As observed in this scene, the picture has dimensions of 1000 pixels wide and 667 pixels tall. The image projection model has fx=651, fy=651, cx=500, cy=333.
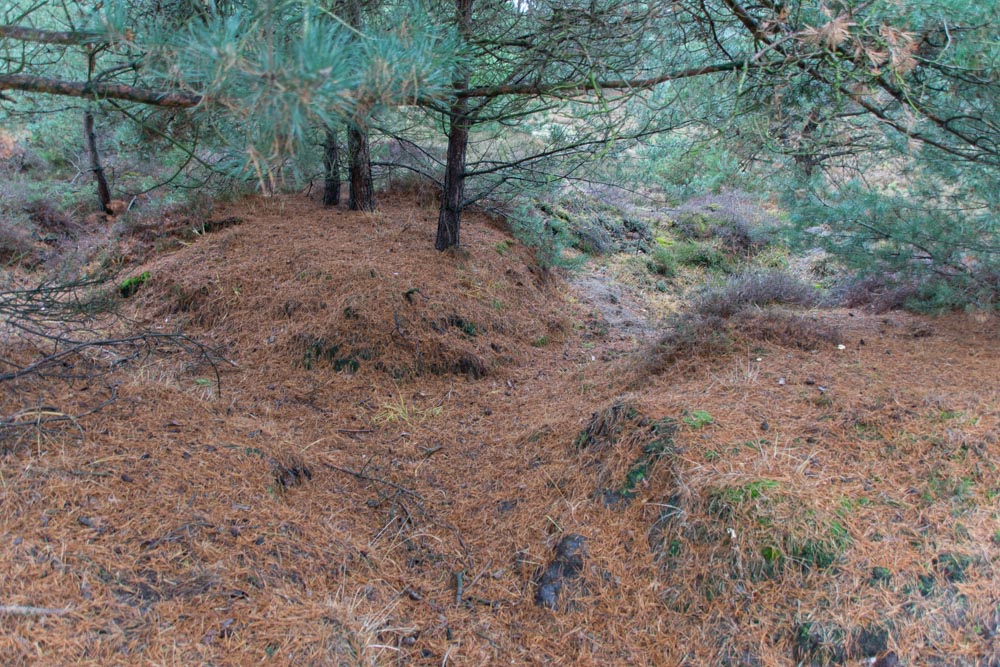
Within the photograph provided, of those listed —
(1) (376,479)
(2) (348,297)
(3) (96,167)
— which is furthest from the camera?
(3) (96,167)

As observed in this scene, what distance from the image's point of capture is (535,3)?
4.39 metres

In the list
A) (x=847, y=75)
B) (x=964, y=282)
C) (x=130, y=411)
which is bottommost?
(x=130, y=411)

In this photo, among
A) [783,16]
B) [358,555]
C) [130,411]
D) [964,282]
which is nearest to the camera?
[358,555]

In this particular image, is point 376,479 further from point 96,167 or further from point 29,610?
point 96,167

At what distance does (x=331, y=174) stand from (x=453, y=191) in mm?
1403

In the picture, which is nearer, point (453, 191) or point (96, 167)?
point (453, 191)

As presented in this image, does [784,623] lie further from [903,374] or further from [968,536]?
[903,374]

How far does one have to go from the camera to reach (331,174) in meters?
6.76

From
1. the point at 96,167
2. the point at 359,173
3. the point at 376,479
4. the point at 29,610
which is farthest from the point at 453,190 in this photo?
the point at 96,167

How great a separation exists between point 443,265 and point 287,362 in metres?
1.94

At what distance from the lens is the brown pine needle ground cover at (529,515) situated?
2.37 m

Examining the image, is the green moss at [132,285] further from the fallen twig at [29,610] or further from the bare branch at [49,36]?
the fallen twig at [29,610]

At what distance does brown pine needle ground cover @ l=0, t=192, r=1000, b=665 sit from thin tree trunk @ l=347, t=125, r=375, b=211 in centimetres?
289

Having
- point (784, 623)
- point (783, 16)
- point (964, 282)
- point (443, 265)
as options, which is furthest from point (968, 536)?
point (443, 265)
